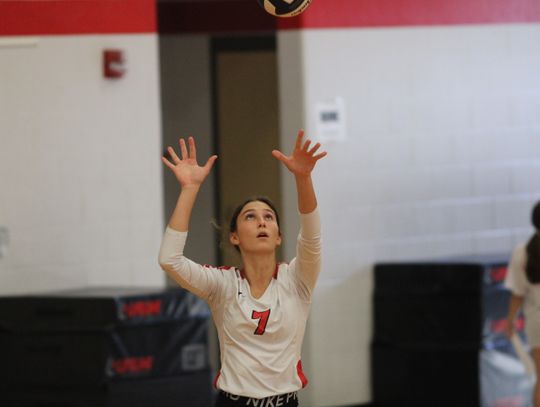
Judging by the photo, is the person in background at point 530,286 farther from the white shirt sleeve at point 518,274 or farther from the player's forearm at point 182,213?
the player's forearm at point 182,213

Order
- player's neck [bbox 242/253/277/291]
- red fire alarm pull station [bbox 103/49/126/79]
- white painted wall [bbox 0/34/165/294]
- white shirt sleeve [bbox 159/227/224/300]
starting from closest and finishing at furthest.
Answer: white shirt sleeve [bbox 159/227/224/300] → player's neck [bbox 242/253/277/291] → white painted wall [bbox 0/34/165/294] → red fire alarm pull station [bbox 103/49/126/79]

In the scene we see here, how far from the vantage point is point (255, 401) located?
3.19m

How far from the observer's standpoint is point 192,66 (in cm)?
708

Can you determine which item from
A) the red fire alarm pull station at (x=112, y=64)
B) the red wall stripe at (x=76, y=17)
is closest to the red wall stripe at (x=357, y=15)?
the red wall stripe at (x=76, y=17)

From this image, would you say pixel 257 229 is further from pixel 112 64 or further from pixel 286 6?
pixel 112 64

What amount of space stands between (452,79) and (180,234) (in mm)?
3593

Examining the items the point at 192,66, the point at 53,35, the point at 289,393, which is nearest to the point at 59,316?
the point at 53,35

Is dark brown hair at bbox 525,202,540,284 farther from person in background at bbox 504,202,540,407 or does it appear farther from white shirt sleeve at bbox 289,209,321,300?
white shirt sleeve at bbox 289,209,321,300

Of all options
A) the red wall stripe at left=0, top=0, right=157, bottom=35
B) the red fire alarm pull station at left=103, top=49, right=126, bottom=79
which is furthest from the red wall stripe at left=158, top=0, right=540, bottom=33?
the red fire alarm pull station at left=103, top=49, right=126, bottom=79

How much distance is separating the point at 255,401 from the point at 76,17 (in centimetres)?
290

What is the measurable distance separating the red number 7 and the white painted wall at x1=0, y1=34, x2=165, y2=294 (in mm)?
2341

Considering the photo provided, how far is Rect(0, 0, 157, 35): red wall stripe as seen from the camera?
5270 mm

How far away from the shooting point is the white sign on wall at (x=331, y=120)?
591cm

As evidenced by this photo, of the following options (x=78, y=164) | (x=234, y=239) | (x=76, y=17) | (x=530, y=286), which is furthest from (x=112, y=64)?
(x=530, y=286)
